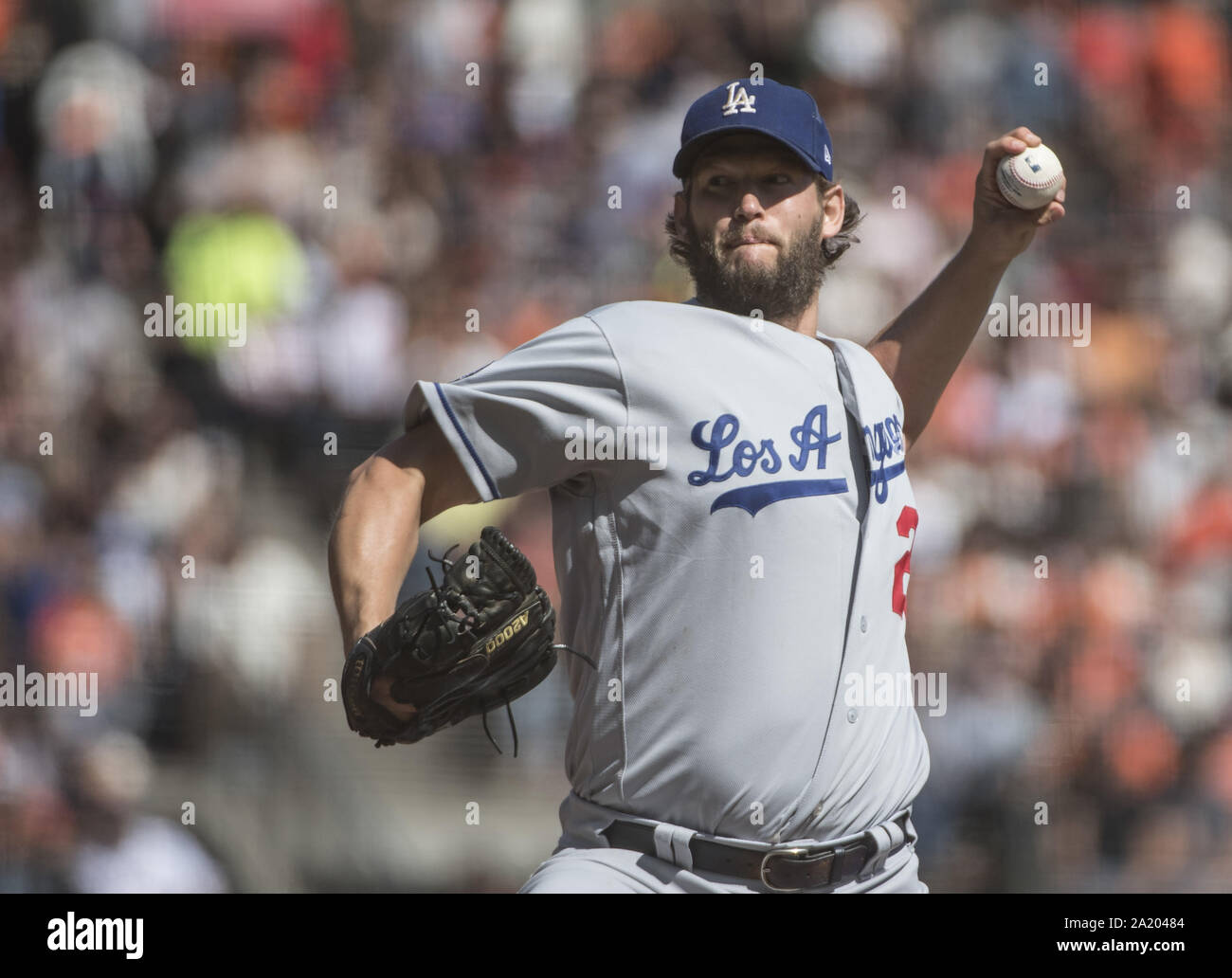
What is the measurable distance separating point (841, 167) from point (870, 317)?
2.02ft

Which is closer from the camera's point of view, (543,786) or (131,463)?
(543,786)

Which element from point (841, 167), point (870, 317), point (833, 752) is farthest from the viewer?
point (841, 167)

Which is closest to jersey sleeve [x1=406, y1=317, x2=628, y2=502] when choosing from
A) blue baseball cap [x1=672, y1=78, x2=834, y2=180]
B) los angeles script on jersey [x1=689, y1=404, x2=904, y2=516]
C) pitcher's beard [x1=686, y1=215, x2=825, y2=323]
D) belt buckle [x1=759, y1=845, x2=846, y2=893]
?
los angeles script on jersey [x1=689, y1=404, x2=904, y2=516]

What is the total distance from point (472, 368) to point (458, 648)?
106 inches

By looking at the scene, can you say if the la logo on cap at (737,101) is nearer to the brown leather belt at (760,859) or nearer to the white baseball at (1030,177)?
the white baseball at (1030,177)

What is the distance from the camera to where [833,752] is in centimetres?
199

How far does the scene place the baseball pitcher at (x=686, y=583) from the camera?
196cm

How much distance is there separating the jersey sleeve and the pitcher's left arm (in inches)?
24.5

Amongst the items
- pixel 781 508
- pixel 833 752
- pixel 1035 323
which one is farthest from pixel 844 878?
pixel 1035 323

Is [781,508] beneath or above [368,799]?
above

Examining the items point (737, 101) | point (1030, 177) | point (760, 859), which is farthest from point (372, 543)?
point (1030, 177)

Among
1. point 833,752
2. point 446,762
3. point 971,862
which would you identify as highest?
point 833,752

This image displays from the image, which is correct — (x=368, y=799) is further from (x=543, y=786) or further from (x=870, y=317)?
(x=870, y=317)

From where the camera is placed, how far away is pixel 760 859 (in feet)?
6.47
